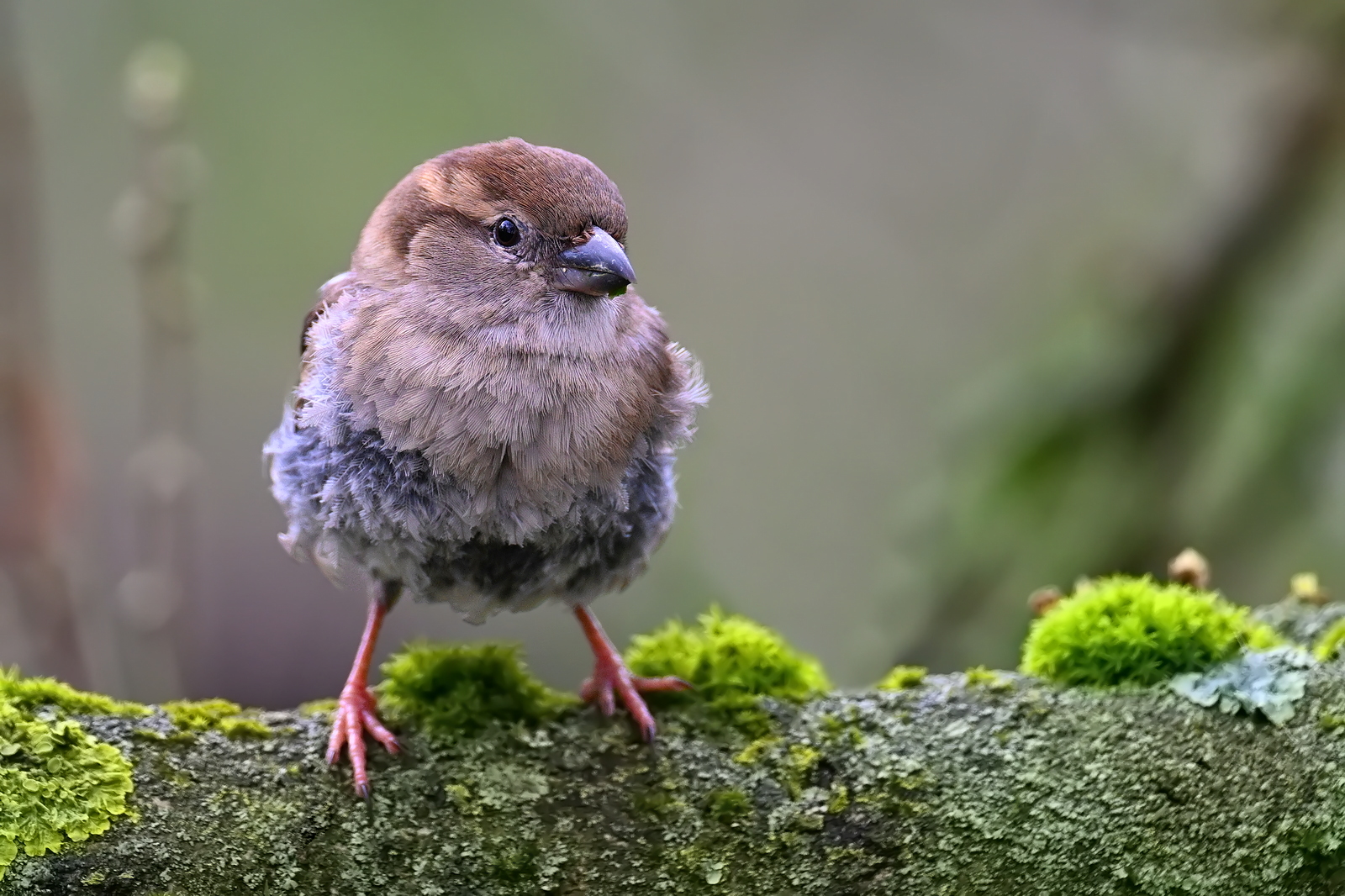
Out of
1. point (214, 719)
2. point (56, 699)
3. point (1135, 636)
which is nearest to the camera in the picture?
point (56, 699)

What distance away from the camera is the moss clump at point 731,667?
3084 mm

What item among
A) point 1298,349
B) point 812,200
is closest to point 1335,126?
point 1298,349

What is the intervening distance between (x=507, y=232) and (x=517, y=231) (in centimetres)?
3

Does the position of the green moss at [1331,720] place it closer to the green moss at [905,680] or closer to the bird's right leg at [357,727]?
the green moss at [905,680]

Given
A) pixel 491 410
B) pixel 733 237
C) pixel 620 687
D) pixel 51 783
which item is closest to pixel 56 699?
pixel 51 783

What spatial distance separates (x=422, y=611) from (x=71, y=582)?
2.93 meters

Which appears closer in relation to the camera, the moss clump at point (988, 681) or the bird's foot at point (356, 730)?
the bird's foot at point (356, 730)

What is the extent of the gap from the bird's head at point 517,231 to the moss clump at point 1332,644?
2029 millimetres

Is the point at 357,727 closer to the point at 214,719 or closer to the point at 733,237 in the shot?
the point at 214,719

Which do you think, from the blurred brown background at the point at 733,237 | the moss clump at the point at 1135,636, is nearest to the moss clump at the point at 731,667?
the moss clump at the point at 1135,636

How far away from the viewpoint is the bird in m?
3.02

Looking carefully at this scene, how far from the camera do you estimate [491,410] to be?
304 cm

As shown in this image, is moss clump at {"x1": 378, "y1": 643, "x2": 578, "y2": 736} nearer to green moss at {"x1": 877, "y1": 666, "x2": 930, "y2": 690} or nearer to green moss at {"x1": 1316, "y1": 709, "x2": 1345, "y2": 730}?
green moss at {"x1": 877, "y1": 666, "x2": 930, "y2": 690}

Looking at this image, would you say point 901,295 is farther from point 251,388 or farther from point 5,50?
point 5,50
